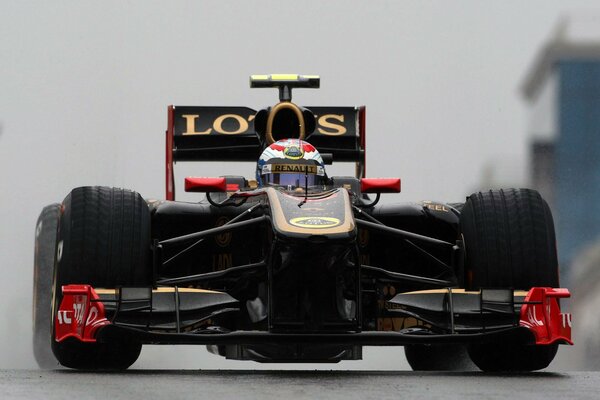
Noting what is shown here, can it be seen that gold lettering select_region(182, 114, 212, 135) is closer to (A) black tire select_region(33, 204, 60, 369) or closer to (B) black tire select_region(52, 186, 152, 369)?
(A) black tire select_region(33, 204, 60, 369)

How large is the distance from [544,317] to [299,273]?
6.00ft

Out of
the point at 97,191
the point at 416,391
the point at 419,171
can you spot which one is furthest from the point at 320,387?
the point at 419,171

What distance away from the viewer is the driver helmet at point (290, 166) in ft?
46.2

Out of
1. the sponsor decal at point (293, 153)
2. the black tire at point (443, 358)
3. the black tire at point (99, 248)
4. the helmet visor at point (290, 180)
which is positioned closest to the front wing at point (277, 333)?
the black tire at point (99, 248)

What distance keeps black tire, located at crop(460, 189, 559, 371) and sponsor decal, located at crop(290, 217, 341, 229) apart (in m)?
1.44

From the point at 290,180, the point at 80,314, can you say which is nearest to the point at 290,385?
the point at 80,314

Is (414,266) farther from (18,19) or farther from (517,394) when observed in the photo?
(18,19)

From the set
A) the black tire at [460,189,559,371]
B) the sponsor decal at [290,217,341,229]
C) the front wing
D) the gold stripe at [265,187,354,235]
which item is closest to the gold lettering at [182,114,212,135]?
the gold stripe at [265,187,354,235]

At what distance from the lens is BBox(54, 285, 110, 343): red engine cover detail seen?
11859 millimetres

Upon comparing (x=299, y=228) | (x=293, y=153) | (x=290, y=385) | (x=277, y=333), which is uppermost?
(x=293, y=153)

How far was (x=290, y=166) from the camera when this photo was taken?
14086 millimetres

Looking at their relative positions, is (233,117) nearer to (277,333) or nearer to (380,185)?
(380,185)

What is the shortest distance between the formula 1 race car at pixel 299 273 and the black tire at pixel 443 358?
4.72ft

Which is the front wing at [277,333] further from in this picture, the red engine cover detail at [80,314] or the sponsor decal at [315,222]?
the sponsor decal at [315,222]
